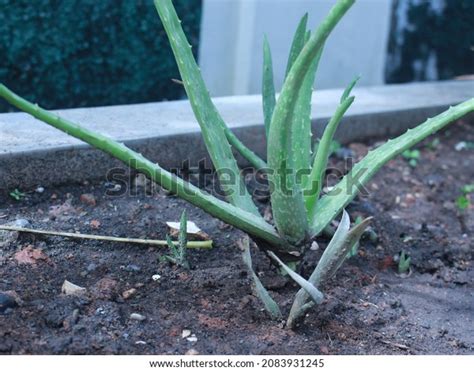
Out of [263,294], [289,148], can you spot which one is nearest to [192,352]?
[263,294]

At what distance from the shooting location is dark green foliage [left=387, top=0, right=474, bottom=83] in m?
3.97

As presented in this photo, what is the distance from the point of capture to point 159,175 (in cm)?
144

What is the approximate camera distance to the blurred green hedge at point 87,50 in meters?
2.92

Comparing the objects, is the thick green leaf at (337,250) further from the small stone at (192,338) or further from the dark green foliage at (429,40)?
the dark green foliage at (429,40)

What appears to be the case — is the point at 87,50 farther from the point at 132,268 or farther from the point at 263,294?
the point at 263,294

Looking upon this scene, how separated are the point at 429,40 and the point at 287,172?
2.84 meters

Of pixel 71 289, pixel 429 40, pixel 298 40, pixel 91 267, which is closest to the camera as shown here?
pixel 71 289

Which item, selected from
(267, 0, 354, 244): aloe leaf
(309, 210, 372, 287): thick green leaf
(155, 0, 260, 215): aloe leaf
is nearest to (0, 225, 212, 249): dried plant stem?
Answer: (155, 0, 260, 215): aloe leaf

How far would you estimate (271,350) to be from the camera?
139cm

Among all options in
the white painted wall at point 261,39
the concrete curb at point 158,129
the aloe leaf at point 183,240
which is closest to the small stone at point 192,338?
the aloe leaf at point 183,240

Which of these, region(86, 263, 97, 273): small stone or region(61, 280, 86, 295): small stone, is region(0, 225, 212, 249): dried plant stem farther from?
region(61, 280, 86, 295): small stone

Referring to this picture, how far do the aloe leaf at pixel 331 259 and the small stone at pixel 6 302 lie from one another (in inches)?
20.4

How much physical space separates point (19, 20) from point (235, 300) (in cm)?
177

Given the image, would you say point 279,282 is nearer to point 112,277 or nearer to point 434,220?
point 112,277
